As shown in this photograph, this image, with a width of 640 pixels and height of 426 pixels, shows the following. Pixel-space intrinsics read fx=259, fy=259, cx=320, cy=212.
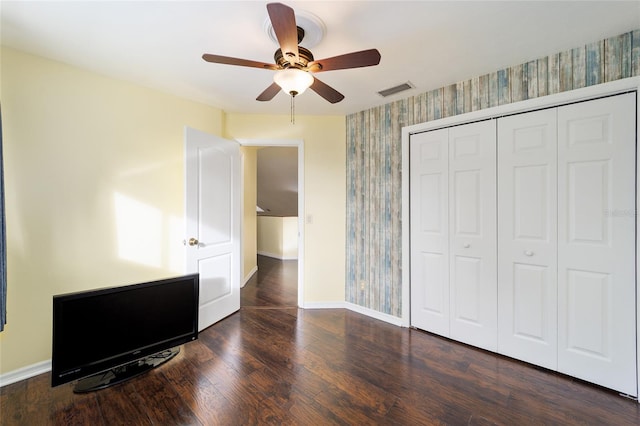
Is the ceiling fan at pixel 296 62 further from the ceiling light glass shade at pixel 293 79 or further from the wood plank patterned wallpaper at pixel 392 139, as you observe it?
the wood plank patterned wallpaper at pixel 392 139

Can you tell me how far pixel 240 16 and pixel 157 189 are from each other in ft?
5.61

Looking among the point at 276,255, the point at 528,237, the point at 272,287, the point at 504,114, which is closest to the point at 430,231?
the point at 528,237

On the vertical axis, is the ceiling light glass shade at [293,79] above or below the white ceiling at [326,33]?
below

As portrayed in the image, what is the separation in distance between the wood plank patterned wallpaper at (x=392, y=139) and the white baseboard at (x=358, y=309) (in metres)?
0.05

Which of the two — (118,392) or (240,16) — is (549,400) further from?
(240,16)

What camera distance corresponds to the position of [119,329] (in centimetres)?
186

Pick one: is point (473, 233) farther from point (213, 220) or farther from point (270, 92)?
point (213, 220)

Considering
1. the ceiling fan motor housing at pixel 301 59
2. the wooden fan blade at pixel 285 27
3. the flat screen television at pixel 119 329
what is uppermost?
the ceiling fan motor housing at pixel 301 59

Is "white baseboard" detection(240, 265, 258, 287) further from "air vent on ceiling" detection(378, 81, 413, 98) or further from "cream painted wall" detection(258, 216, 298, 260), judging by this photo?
"air vent on ceiling" detection(378, 81, 413, 98)

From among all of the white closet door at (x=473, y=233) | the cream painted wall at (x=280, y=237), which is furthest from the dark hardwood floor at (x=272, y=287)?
the white closet door at (x=473, y=233)

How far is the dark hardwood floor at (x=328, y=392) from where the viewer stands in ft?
4.99

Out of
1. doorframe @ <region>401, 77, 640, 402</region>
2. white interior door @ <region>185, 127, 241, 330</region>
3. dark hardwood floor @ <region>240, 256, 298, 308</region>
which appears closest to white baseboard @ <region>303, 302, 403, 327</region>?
doorframe @ <region>401, 77, 640, 402</region>

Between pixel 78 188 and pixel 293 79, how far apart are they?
1956 mm

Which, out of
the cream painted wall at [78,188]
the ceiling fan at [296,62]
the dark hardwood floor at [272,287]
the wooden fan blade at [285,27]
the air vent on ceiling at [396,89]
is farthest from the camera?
the dark hardwood floor at [272,287]
